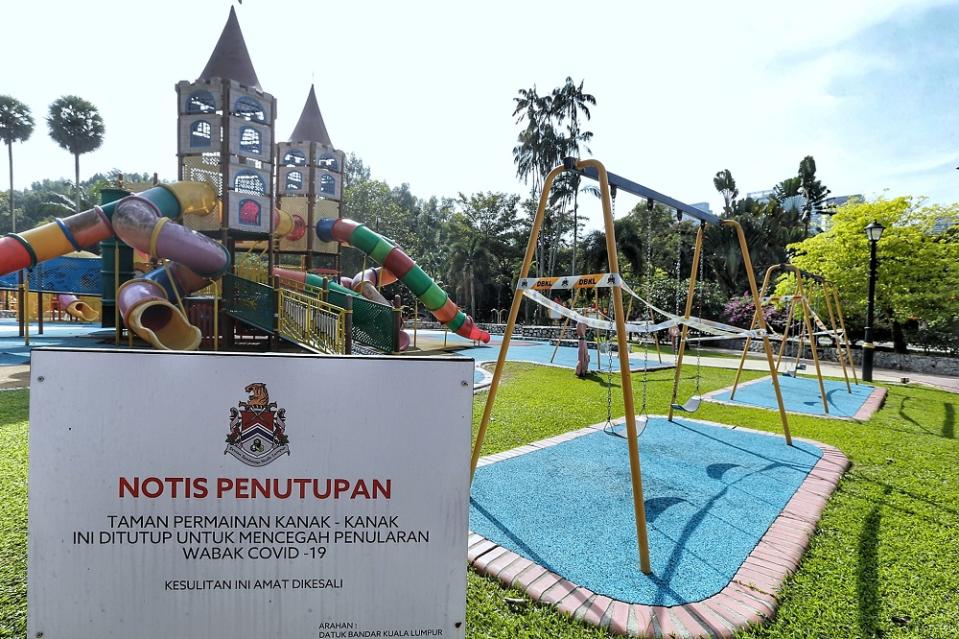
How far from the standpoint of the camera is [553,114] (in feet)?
106

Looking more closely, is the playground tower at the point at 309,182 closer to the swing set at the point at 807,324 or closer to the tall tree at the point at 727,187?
the swing set at the point at 807,324

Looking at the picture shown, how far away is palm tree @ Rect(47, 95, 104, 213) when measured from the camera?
4716cm

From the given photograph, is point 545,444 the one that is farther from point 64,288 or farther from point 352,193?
point 352,193

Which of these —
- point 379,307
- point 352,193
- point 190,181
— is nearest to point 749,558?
point 379,307

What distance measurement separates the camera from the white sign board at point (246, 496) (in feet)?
5.27

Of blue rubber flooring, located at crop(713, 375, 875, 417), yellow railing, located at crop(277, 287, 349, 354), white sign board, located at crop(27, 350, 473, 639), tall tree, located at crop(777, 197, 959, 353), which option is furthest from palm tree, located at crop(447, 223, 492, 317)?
white sign board, located at crop(27, 350, 473, 639)

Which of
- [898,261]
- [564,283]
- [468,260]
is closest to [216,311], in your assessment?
[564,283]

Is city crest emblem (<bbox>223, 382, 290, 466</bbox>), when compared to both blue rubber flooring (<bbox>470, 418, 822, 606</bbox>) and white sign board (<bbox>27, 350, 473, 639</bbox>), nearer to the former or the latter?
white sign board (<bbox>27, 350, 473, 639</bbox>)

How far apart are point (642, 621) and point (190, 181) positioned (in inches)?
551

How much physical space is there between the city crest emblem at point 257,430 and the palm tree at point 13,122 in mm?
59950

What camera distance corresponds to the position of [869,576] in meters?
3.01

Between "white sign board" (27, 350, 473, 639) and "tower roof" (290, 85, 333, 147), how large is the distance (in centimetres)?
1824

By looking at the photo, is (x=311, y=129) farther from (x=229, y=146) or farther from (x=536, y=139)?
(x=536, y=139)

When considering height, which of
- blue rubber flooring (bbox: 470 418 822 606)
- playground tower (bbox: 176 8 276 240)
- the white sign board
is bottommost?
blue rubber flooring (bbox: 470 418 822 606)
